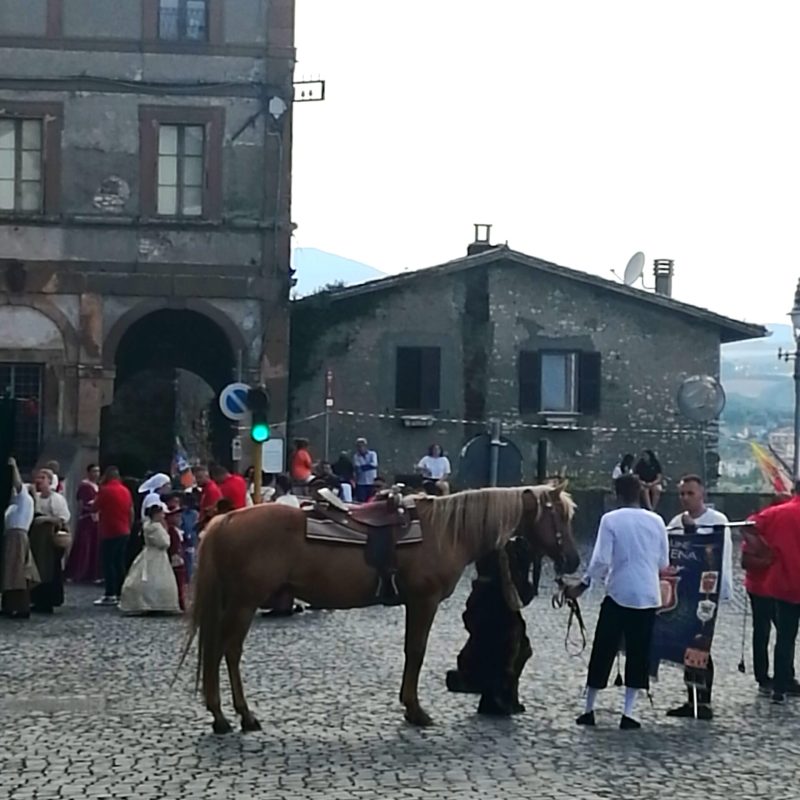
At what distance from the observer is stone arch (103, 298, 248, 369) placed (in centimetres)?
3675

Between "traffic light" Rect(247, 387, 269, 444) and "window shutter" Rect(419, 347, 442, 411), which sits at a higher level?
"window shutter" Rect(419, 347, 442, 411)

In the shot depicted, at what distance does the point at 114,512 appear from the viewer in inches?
947

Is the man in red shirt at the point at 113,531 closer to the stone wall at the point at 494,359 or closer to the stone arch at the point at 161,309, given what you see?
the stone arch at the point at 161,309

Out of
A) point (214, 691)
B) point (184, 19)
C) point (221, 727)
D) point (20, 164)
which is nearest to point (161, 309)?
point (20, 164)

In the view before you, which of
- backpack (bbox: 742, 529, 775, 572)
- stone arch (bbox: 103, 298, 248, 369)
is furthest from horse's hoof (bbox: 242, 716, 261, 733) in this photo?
stone arch (bbox: 103, 298, 248, 369)

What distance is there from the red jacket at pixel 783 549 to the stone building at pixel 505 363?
2471cm

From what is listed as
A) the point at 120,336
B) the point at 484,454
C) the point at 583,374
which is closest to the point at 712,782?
the point at 484,454

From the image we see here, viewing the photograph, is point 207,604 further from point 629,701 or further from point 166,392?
point 166,392

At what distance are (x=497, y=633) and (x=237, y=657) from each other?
2.03 meters

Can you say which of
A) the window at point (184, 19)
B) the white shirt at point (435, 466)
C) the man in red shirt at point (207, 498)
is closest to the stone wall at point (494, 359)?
the white shirt at point (435, 466)

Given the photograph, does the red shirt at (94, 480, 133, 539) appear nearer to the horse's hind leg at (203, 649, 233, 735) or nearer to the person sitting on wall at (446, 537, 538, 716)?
the person sitting on wall at (446, 537, 538, 716)

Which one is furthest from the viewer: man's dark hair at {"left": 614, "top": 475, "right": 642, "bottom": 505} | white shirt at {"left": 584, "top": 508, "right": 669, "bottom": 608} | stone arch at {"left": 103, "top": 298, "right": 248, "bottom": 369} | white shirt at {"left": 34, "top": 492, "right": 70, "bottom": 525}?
stone arch at {"left": 103, "top": 298, "right": 248, "bottom": 369}

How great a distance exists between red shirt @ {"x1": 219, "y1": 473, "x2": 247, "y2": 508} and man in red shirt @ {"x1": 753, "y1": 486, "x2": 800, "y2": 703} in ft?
30.9

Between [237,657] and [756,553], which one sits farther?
[756,553]
